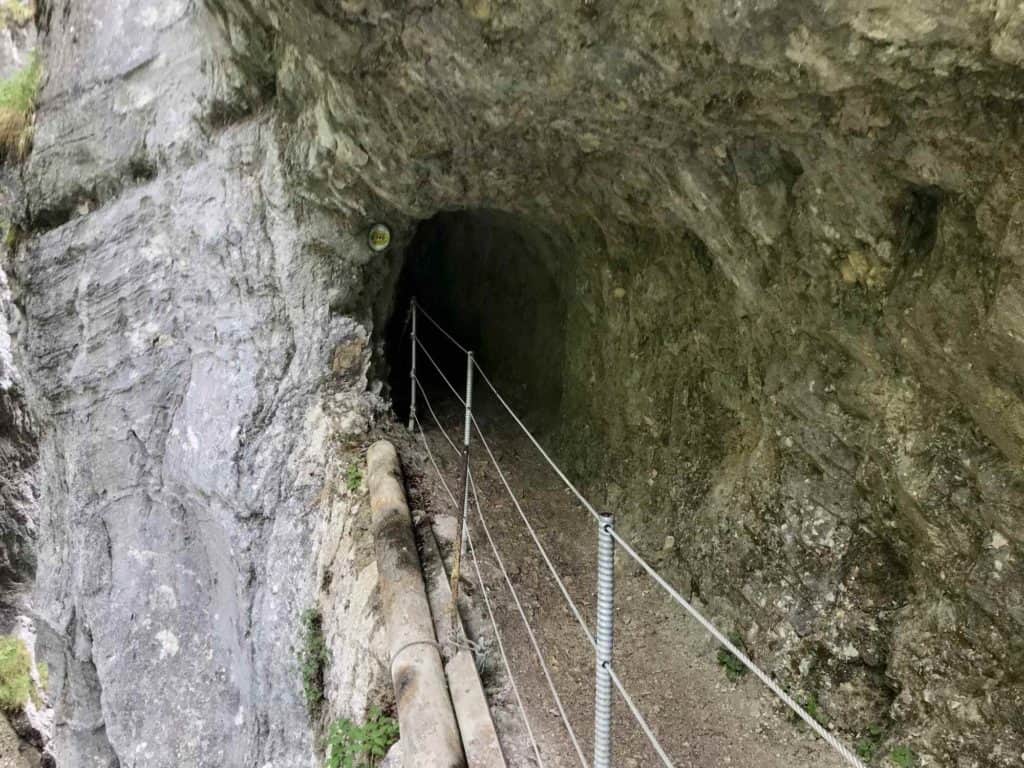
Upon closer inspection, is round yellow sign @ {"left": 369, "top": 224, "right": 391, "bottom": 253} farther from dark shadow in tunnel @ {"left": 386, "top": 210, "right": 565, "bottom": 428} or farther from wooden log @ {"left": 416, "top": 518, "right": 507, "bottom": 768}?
wooden log @ {"left": 416, "top": 518, "right": 507, "bottom": 768}

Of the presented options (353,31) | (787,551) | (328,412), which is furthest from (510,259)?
(787,551)

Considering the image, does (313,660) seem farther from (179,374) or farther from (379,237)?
(379,237)

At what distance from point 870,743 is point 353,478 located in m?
3.67

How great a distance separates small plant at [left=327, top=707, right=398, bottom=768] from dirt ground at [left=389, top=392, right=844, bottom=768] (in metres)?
0.52

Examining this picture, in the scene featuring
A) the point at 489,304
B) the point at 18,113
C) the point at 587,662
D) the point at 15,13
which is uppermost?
the point at 15,13

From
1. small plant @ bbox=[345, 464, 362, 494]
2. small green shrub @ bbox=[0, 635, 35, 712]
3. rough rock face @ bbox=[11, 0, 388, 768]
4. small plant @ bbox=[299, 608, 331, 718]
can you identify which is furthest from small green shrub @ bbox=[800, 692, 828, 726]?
small green shrub @ bbox=[0, 635, 35, 712]

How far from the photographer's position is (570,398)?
21.5 ft

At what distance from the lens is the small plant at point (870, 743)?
3.32 metres

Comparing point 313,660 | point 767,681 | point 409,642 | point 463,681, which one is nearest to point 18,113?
point 313,660

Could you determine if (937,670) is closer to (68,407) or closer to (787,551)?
(787,551)

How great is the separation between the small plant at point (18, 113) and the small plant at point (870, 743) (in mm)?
9359

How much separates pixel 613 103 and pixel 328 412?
366 cm

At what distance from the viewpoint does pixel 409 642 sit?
3.46 metres

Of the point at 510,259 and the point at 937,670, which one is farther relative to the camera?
the point at 510,259
